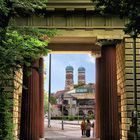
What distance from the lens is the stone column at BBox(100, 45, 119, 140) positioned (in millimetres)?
31406

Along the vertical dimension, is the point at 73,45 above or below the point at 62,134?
above

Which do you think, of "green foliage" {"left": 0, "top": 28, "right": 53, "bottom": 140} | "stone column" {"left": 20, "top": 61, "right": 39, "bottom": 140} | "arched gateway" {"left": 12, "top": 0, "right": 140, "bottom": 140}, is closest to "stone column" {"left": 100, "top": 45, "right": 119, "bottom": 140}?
"arched gateway" {"left": 12, "top": 0, "right": 140, "bottom": 140}

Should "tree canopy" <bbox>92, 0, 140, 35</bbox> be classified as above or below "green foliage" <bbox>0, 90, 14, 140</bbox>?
above

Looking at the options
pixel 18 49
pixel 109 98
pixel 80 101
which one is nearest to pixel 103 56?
pixel 109 98

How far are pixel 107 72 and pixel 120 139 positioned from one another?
5.53m

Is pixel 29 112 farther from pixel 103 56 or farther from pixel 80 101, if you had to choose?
pixel 80 101

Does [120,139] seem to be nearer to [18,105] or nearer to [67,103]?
[18,105]

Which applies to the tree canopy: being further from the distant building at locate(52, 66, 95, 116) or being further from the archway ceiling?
the distant building at locate(52, 66, 95, 116)

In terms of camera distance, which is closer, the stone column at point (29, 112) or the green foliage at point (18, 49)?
the green foliage at point (18, 49)

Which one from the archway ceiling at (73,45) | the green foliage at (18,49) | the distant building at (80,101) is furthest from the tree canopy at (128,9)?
the distant building at (80,101)

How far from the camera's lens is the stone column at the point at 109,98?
103ft

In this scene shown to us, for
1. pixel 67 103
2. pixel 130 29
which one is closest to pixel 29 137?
pixel 130 29

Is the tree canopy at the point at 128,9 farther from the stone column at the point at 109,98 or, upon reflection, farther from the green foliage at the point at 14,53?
the stone column at the point at 109,98

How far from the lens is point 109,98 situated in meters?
31.7
